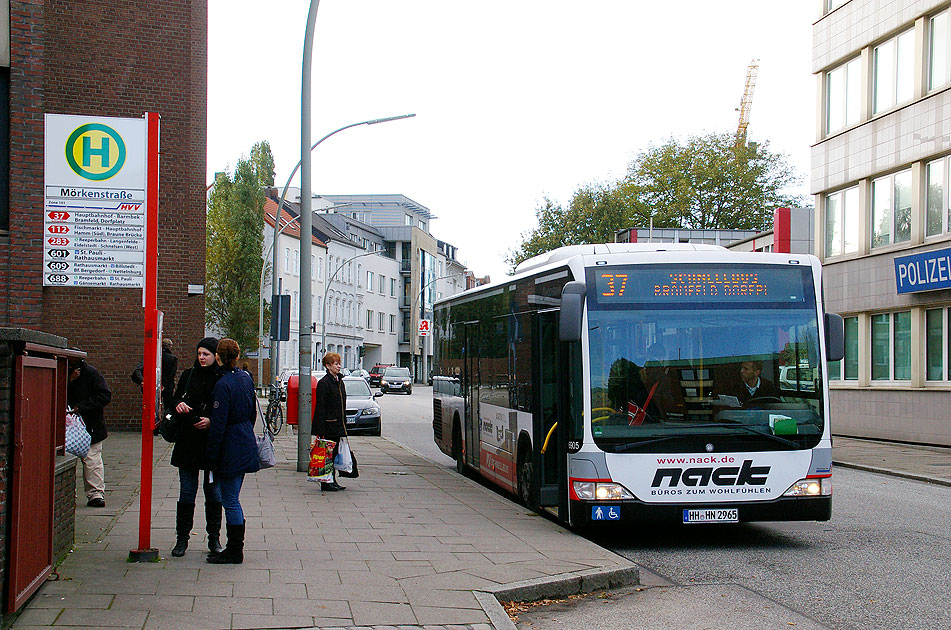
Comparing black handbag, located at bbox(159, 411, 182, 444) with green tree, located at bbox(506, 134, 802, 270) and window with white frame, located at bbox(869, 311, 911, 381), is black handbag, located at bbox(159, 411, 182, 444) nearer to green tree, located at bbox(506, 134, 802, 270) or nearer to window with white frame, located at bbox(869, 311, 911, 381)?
window with white frame, located at bbox(869, 311, 911, 381)

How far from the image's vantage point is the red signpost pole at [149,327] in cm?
766

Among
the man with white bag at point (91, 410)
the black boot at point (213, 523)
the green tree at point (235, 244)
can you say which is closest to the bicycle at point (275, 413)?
the man with white bag at point (91, 410)

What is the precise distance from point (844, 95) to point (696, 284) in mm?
21492

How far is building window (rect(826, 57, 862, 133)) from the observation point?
28484 millimetres

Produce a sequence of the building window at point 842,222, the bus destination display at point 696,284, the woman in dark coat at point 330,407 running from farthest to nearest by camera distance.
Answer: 1. the building window at point 842,222
2. the woman in dark coat at point 330,407
3. the bus destination display at point 696,284

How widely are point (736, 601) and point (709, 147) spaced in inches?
2392

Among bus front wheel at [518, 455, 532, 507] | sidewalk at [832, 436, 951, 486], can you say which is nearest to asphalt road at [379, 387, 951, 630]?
bus front wheel at [518, 455, 532, 507]

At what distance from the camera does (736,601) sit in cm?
741

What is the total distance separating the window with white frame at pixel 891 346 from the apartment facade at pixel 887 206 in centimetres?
3

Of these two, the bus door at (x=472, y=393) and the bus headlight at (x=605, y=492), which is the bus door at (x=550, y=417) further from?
the bus door at (x=472, y=393)

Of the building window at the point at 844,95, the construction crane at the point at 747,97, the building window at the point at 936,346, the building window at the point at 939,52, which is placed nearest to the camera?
the building window at the point at 936,346

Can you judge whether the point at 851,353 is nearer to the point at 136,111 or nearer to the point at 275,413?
the point at 275,413

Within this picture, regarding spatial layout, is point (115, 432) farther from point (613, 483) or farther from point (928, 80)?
point (928, 80)

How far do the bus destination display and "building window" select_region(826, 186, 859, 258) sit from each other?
1951 cm
